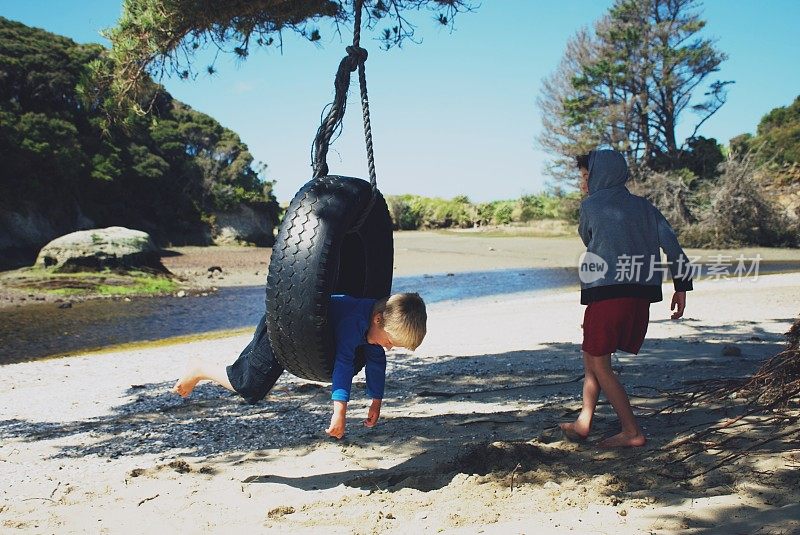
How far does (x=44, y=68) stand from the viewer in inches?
1059

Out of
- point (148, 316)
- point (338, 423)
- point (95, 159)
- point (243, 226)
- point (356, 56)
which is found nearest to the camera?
point (338, 423)

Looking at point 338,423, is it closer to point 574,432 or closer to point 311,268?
point 311,268

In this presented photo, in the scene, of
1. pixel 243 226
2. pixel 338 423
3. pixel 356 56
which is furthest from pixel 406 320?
pixel 243 226

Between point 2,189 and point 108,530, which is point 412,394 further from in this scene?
point 2,189

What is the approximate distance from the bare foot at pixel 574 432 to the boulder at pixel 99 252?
61.3 feet

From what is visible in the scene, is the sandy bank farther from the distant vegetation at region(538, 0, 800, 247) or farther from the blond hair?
the distant vegetation at region(538, 0, 800, 247)

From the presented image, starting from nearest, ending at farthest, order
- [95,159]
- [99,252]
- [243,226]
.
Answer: [99,252]
[95,159]
[243,226]

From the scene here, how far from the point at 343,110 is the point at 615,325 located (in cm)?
244

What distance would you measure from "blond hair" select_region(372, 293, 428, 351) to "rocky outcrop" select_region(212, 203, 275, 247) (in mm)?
33922

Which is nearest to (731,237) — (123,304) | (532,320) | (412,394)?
(532,320)

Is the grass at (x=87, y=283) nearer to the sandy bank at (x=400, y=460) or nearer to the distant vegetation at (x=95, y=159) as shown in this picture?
the distant vegetation at (x=95, y=159)

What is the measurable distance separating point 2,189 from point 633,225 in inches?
1002

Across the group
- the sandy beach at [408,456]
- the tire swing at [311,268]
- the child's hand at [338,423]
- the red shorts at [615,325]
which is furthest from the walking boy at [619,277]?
the child's hand at [338,423]

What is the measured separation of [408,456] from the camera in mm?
4590
